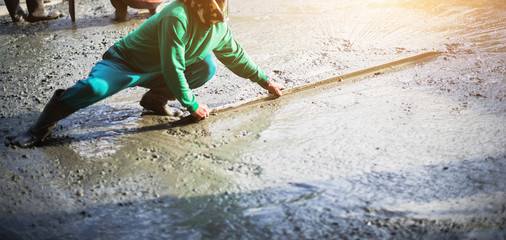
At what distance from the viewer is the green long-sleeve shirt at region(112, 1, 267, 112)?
2.50 m

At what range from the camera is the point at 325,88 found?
3.72 m

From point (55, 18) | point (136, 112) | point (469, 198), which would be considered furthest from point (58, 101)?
Answer: point (55, 18)

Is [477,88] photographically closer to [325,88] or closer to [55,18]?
[325,88]

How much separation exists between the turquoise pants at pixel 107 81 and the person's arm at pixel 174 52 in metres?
0.28

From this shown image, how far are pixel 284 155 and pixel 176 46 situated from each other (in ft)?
3.15

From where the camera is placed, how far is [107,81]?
259 centimetres

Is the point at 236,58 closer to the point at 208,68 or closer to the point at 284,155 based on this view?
the point at 208,68

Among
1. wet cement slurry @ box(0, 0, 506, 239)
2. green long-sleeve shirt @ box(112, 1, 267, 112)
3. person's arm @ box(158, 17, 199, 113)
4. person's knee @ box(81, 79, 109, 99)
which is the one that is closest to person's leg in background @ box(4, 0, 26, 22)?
wet cement slurry @ box(0, 0, 506, 239)

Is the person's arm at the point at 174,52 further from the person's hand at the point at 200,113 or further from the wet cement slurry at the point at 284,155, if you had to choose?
the wet cement slurry at the point at 284,155

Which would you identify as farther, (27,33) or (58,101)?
(27,33)

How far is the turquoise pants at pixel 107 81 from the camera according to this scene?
2.53 meters

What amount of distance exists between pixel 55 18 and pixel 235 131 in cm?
414

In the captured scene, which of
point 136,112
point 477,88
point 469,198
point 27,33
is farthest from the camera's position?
point 27,33

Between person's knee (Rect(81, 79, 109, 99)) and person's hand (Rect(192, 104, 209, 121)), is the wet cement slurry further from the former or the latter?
person's knee (Rect(81, 79, 109, 99))
